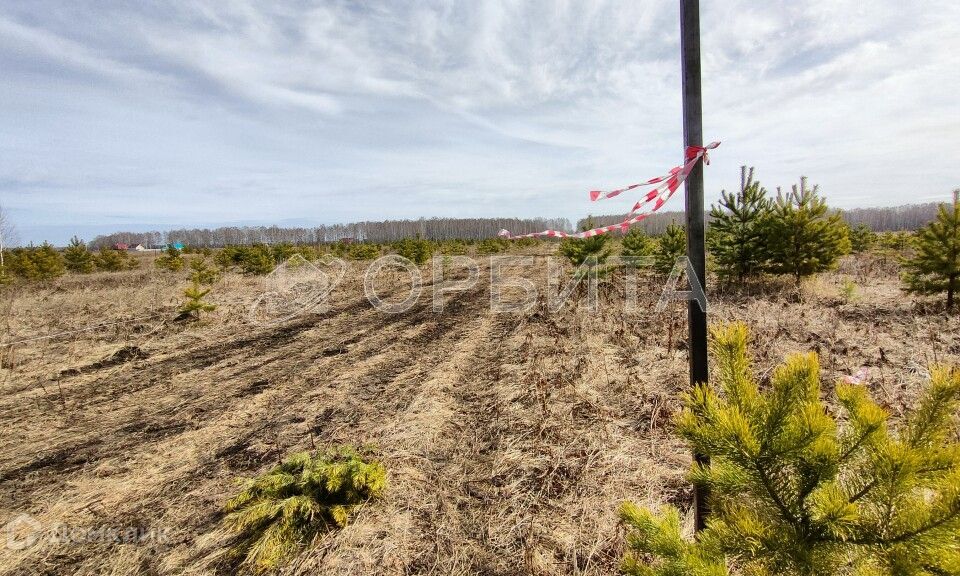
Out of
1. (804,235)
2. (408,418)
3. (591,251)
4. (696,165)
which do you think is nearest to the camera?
(696,165)

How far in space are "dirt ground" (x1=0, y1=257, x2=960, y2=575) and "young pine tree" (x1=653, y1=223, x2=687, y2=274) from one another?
8.85 feet

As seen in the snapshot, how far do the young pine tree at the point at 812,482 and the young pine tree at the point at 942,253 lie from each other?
32.8 feet

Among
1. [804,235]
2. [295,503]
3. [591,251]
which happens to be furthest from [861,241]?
[295,503]

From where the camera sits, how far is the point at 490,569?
108 inches

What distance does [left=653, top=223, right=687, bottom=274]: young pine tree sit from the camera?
41.1 ft

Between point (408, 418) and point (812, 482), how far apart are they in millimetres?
4153

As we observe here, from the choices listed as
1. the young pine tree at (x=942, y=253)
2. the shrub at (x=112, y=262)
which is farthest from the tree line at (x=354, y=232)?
the young pine tree at (x=942, y=253)

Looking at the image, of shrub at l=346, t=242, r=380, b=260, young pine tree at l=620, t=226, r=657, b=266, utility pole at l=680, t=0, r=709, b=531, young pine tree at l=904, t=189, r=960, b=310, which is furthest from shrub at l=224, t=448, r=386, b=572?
shrub at l=346, t=242, r=380, b=260

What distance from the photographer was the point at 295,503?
3021 mm

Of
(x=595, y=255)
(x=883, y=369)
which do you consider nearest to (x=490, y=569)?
(x=883, y=369)

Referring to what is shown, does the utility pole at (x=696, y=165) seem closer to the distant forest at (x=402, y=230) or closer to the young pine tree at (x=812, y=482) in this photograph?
the young pine tree at (x=812, y=482)

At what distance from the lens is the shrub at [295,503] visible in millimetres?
2887

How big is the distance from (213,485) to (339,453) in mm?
1176

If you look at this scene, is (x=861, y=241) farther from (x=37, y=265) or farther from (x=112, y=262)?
(x=112, y=262)
